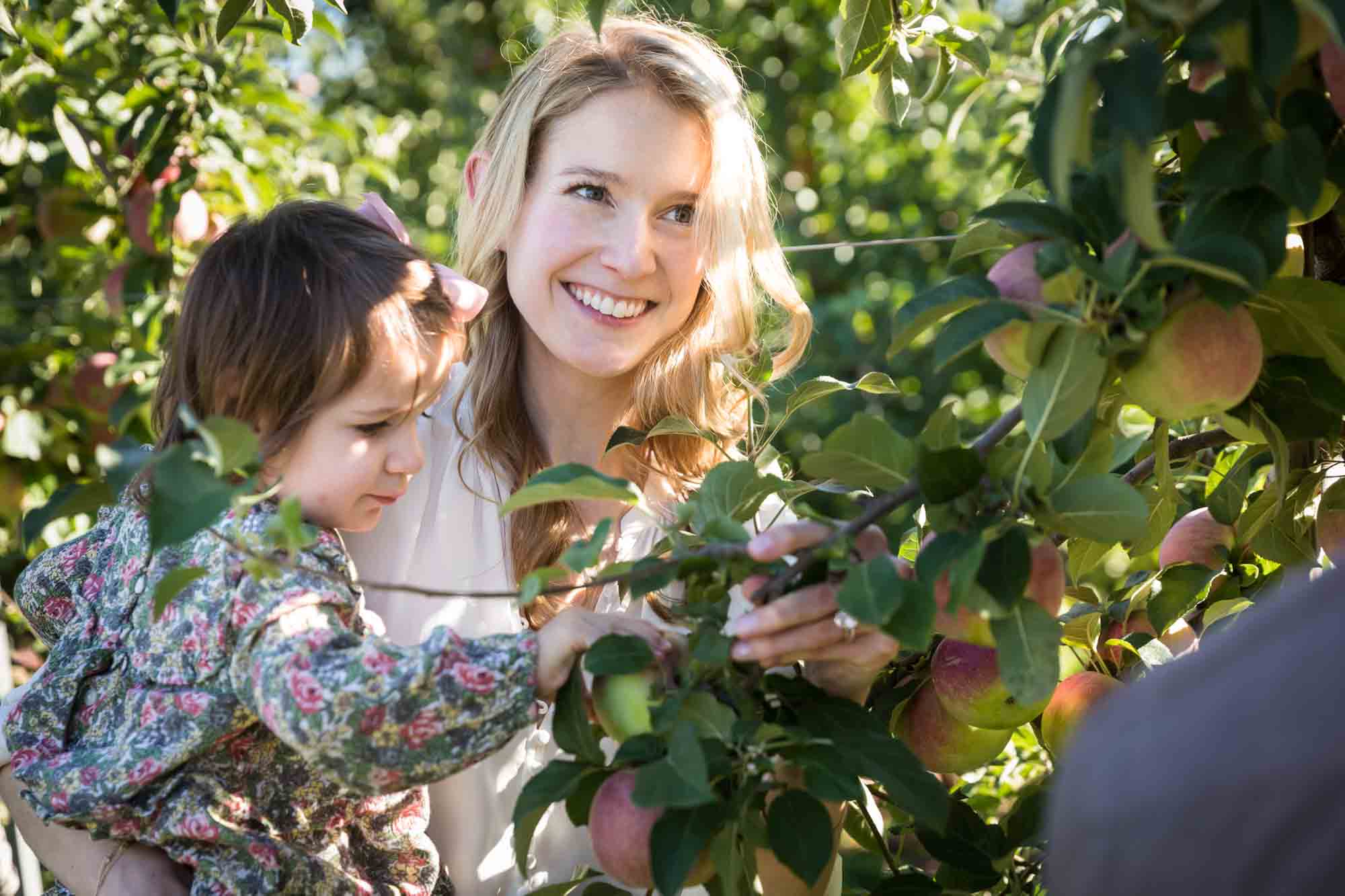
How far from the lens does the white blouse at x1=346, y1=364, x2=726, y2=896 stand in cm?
133

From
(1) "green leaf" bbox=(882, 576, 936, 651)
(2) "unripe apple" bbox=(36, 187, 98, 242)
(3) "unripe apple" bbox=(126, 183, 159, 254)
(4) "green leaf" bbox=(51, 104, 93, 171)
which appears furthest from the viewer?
(2) "unripe apple" bbox=(36, 187, 98, 242)

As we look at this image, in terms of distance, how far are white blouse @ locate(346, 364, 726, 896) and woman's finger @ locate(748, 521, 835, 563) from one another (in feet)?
1.63

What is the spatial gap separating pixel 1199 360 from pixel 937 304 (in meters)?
0.14

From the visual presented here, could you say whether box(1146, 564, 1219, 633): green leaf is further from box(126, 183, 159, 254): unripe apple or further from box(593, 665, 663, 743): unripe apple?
box(126, 183, 159, 254): unripe apple

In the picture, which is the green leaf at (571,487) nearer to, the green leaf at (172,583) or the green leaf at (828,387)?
the green leaf at (172,583)

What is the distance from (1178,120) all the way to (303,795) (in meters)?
0.82

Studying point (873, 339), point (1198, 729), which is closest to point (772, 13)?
point (873, 339)

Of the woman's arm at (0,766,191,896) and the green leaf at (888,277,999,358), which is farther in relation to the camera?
the woman's arm at (0,766,191,896)

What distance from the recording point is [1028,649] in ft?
2.58

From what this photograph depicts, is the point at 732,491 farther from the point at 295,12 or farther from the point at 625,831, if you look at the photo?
the point at 295,12

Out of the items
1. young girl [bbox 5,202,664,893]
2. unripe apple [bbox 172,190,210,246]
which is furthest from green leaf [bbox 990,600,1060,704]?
unripe apple [bbox 172,190,210,246]

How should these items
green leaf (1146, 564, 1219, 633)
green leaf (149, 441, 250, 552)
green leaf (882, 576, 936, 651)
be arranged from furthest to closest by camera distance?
green leaf (1146, 564, 1219, 633), green leaf (882, 576, 936, 651), green leaf (149, 441, 250, 552)

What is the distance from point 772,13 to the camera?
4512mm

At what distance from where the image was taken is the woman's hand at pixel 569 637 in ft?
2.87
